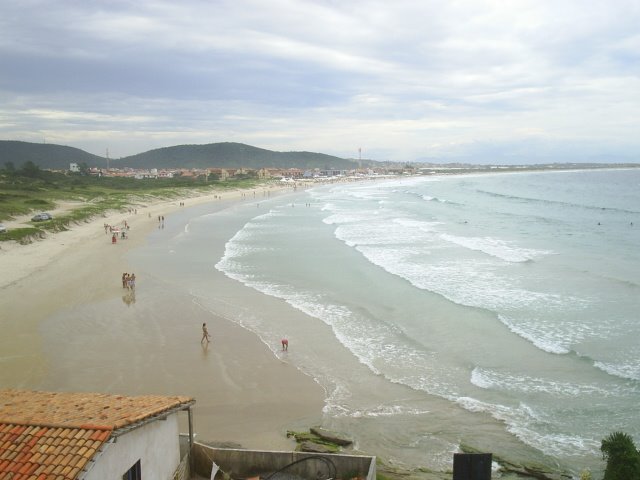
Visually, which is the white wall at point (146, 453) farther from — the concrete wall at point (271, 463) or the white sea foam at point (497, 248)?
the white sea foam at point (497, 248)

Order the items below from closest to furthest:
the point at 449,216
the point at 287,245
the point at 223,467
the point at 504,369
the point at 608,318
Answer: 1. the point at 223,467
2. the point at 504,369
3. the point at 608,318
4. the point at 287,245
5. the point at 449,216

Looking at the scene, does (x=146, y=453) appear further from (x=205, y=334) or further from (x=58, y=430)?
(x=205, y=334)

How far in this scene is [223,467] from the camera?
8.17 metres

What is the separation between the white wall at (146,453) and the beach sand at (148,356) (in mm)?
3475

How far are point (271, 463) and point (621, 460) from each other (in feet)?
17.2

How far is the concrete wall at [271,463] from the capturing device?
7840mm

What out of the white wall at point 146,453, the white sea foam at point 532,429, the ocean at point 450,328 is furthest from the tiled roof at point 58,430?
the white sea foam at point 532,429

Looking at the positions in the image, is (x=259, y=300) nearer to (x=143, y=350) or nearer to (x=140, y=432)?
(x=143, y=350)

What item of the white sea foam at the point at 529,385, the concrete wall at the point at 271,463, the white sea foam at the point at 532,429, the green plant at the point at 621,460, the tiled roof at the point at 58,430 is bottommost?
the white sea foam at the point at 532,429

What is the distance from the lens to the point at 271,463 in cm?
799

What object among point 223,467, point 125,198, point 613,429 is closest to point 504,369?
point 613,429

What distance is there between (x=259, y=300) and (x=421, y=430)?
1083 centimetres

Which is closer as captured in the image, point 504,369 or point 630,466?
point 630,466

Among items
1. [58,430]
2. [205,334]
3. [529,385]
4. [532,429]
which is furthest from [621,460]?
[205,334]
